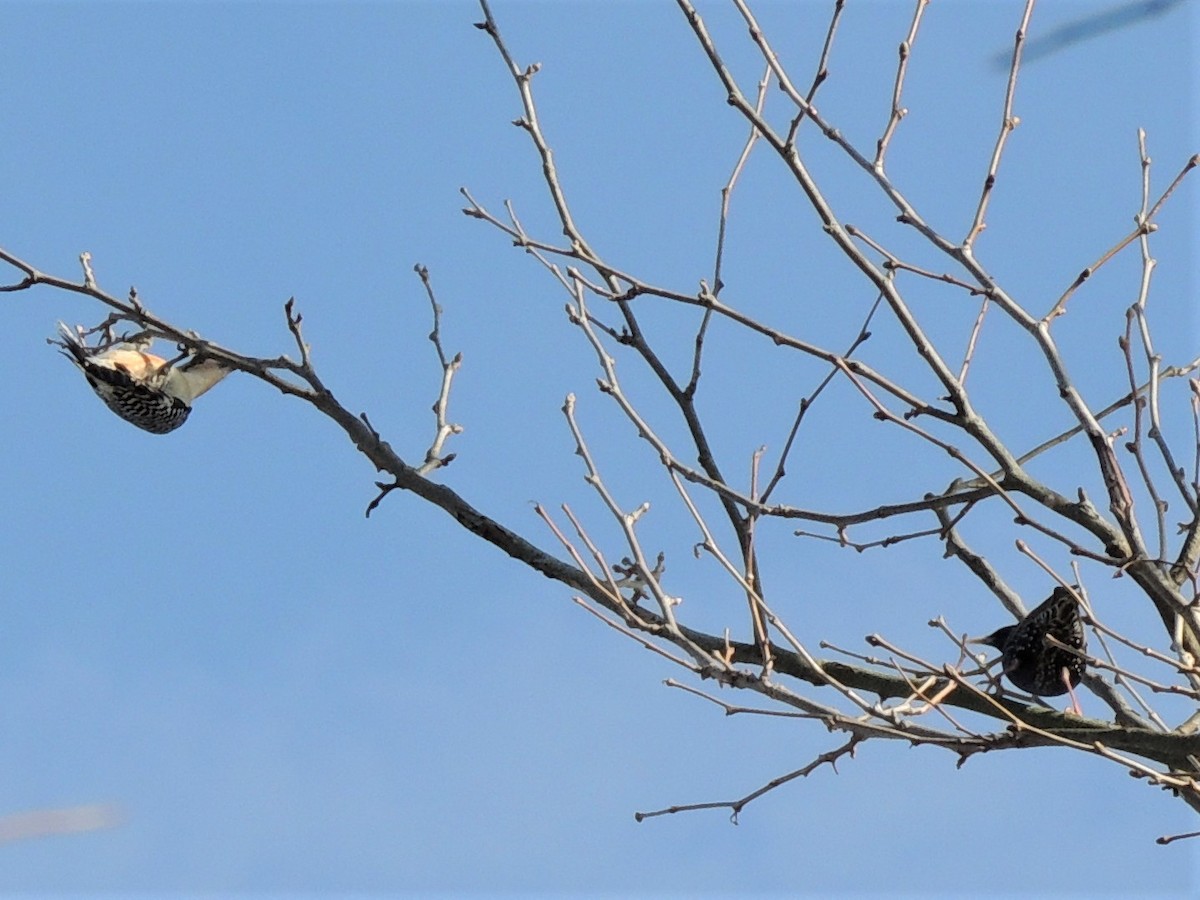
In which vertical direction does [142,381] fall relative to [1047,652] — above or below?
above

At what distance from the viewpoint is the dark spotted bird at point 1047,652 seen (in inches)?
189

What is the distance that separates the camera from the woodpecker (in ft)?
25.9

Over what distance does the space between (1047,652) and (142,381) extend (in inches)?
222

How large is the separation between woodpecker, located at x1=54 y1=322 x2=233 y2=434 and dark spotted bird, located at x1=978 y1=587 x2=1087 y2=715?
16.4ft

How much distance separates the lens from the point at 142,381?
811 cm

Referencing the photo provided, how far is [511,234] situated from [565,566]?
1205 millimetres

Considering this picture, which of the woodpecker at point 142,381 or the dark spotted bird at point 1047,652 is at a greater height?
the woodpecker at point 142,381

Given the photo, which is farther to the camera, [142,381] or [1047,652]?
[142,381]

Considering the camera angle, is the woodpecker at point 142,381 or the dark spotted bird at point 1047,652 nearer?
the dark spotted bird at point 1047,652

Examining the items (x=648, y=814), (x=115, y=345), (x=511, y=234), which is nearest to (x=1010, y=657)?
(x=648, y=814)

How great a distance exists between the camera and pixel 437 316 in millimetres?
5770

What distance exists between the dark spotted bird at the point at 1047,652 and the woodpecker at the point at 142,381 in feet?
16.4

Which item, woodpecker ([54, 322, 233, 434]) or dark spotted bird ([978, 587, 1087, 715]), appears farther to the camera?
woodpecker ([54, 322, 233, 434])

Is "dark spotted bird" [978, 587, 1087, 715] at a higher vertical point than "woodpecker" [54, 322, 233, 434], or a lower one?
lower
